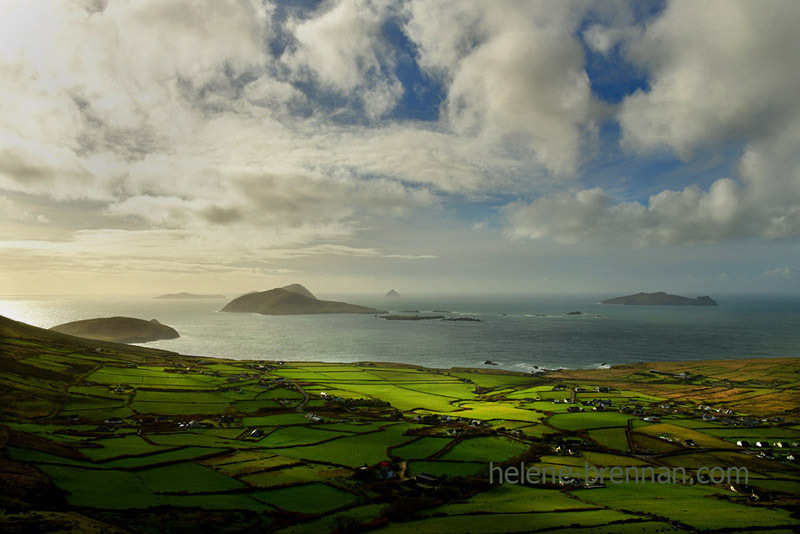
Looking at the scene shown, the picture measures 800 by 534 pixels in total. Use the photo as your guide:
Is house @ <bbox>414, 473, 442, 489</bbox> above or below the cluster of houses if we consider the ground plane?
above

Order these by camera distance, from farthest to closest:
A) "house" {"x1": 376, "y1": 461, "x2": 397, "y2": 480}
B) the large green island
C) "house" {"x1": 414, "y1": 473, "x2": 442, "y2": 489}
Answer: "house" {"x1": 376, "y1": 461, "x2": 397, "y2": 480} < "house" {"x1": 414, "y1": 473, "x2": 442, "y2": 489} < the large green island

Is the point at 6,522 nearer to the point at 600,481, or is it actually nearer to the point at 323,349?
the point at 600,481

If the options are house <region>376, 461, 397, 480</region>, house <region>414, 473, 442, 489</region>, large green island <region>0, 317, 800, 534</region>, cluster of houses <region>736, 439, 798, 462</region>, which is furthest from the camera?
cluster of houses <region>736, 439, 798, 462</region>

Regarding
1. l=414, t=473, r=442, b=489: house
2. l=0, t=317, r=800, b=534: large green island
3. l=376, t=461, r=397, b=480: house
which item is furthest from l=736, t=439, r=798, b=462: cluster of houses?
l=376, t=461, r=397, b=480: house

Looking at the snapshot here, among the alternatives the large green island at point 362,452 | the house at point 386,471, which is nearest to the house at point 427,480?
the large green island at point 362,452

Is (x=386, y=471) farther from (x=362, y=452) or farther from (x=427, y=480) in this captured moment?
(x=362, y=452)

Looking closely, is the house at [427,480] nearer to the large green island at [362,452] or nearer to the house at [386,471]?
the large green island at [362,452]

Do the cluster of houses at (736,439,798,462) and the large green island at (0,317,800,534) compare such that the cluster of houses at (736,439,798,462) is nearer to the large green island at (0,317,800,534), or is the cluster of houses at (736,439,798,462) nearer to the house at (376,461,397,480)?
the large green island at (0,317,800,534)

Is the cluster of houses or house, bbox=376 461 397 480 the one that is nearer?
house, bbox=376 461 397 480

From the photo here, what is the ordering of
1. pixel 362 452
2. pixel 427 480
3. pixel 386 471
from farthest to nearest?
pixel 362 452
pixel 386 471
pixel 427 480

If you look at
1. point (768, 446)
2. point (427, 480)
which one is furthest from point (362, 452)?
point (768, 446)
